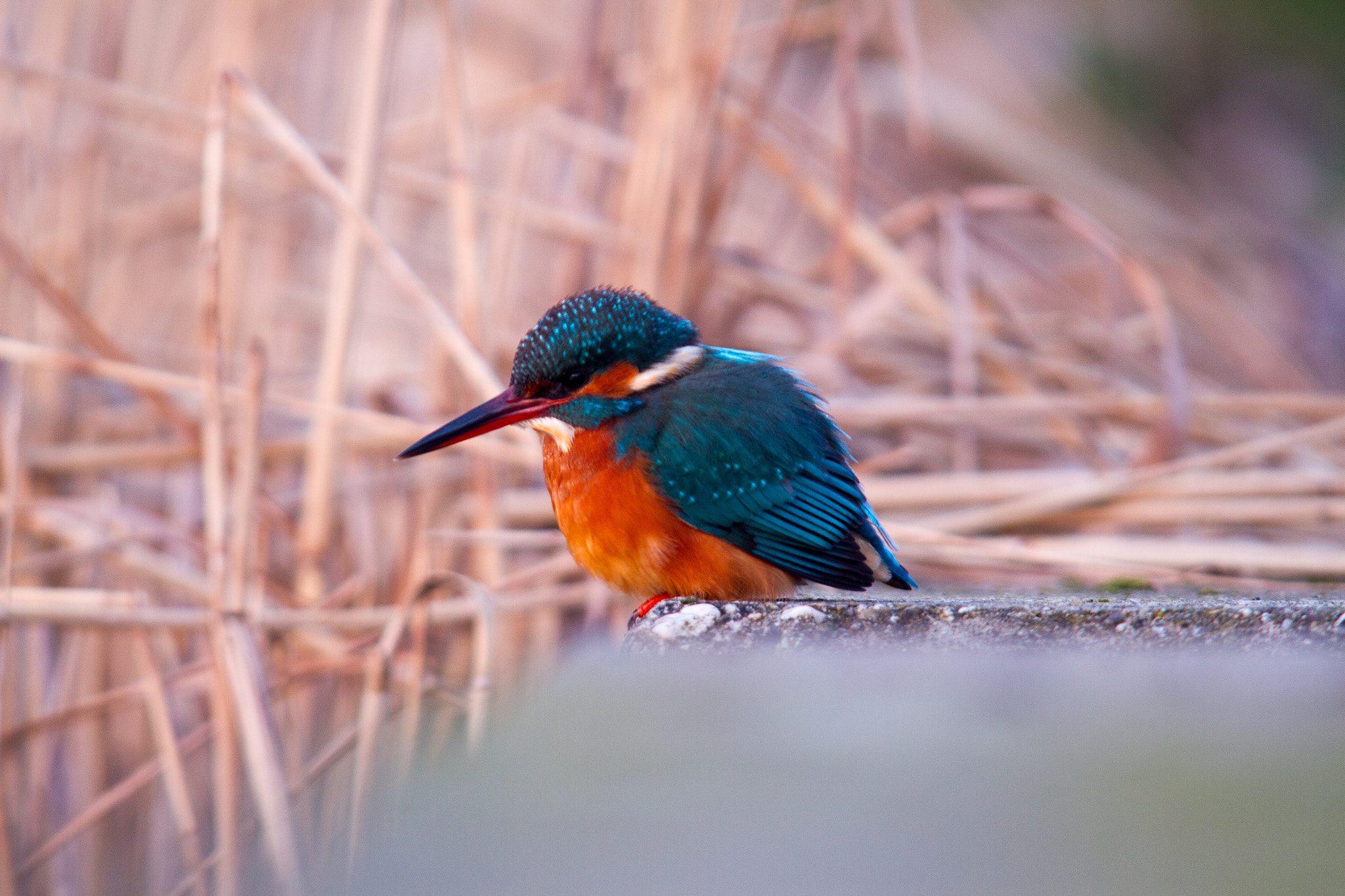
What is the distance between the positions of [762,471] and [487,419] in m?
0.35

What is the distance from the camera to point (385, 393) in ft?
9.50

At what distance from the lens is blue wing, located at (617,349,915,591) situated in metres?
1.44

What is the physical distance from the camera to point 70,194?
2.92m

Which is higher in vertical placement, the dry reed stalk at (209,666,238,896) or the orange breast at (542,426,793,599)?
the orange breast at (542,426,793,599)

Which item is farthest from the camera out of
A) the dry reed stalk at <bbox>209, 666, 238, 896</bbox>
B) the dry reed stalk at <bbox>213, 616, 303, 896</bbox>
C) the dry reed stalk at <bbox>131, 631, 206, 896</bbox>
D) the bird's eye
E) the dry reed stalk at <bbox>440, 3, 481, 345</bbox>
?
the dry reed stalk at <bbox>440, 3, 481, 345</bbox>

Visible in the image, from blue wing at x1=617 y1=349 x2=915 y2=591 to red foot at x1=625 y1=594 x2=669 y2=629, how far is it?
0.10 m

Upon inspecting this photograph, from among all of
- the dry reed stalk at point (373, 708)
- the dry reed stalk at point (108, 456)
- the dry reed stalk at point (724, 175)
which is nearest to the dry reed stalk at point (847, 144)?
the dry reed stalk at point (724, 175)

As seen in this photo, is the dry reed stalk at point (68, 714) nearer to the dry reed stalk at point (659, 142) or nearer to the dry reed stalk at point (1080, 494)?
the dry reed stalk at point (659, 142)

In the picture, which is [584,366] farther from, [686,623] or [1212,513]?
[1212,513]

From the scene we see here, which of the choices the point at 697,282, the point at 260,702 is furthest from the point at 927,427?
the point at 260,702

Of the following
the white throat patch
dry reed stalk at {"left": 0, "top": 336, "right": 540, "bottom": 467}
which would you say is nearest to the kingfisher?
the white throat patch

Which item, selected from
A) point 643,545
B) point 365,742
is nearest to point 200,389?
point 365,742

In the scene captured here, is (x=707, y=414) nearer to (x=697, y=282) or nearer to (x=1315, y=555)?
(x=1315, y=555)

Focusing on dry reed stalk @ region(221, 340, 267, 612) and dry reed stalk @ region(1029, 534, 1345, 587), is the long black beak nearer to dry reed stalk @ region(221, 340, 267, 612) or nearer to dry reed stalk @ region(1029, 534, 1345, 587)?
dry reed stalk @ region(221, 340, 267, 612)
